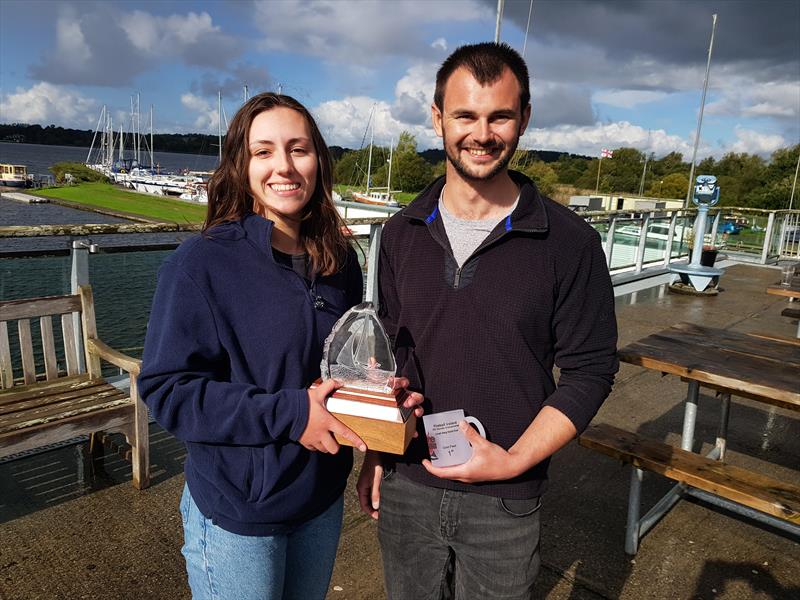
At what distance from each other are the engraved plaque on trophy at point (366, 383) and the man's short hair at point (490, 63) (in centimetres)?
72

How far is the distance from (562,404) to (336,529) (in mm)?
752

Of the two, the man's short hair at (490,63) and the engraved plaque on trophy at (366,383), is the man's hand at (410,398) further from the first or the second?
the man's short hair at (490,63)

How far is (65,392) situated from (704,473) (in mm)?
3283

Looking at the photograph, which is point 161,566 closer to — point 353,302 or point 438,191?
point 353,302

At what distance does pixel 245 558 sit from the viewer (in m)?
1.50

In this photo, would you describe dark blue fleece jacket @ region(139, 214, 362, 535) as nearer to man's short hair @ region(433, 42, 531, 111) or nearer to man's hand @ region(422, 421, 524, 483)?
man's hand @ region(422, 421, 524, 483)

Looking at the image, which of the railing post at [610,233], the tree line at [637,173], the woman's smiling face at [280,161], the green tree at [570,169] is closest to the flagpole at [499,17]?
the railing post at [610,233]

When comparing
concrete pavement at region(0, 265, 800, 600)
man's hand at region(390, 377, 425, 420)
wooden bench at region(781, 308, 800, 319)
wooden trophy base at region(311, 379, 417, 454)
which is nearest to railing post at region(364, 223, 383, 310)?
concrete pavement at region(0, 265, 800, 600)

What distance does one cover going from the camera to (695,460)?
9.09 feet

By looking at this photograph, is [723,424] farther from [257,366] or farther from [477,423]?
[257,366]

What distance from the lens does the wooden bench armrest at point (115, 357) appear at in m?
3.07

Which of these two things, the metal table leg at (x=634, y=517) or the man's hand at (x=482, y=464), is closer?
the man's hand at (x=482, y=464)

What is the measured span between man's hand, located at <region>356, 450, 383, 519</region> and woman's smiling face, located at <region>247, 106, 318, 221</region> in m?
0.81

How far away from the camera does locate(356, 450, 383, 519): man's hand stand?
185 cm
